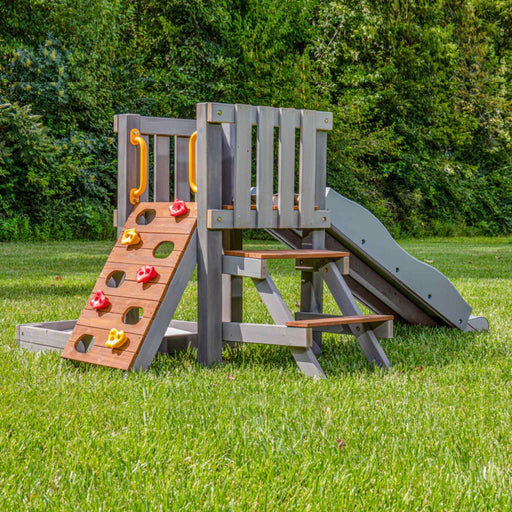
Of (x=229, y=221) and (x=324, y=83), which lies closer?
(x=229, y=221)

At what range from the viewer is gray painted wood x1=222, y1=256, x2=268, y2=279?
4.03 m

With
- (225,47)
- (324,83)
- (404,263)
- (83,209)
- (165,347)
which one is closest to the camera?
(165,347)

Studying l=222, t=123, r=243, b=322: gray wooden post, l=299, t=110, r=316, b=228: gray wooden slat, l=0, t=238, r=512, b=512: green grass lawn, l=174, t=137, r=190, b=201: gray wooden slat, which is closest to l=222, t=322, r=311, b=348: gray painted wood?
l=0, t=238, r=512, b=512: green grass lawn

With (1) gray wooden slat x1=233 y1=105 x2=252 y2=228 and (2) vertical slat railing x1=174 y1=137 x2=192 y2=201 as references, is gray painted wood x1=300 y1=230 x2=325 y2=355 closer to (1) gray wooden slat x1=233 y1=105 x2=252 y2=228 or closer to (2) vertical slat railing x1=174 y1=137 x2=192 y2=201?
(1) gray wooden slat x1=233 y1=105 x2=252 y2=228

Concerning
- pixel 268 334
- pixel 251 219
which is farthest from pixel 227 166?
pixel 268 334

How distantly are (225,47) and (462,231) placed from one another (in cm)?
928

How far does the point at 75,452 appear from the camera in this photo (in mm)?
2633

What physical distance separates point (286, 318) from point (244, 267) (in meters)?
0.39

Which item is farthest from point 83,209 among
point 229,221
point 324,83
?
point 229,221

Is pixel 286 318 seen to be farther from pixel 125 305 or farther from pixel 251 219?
pixel 125 305

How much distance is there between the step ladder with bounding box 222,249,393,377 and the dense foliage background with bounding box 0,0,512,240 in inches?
483

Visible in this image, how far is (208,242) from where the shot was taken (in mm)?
4242

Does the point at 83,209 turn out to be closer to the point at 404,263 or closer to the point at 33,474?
the point at 404,263

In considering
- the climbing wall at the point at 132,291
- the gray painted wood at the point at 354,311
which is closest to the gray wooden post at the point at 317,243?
the gray painted wood at the point at 354,311
